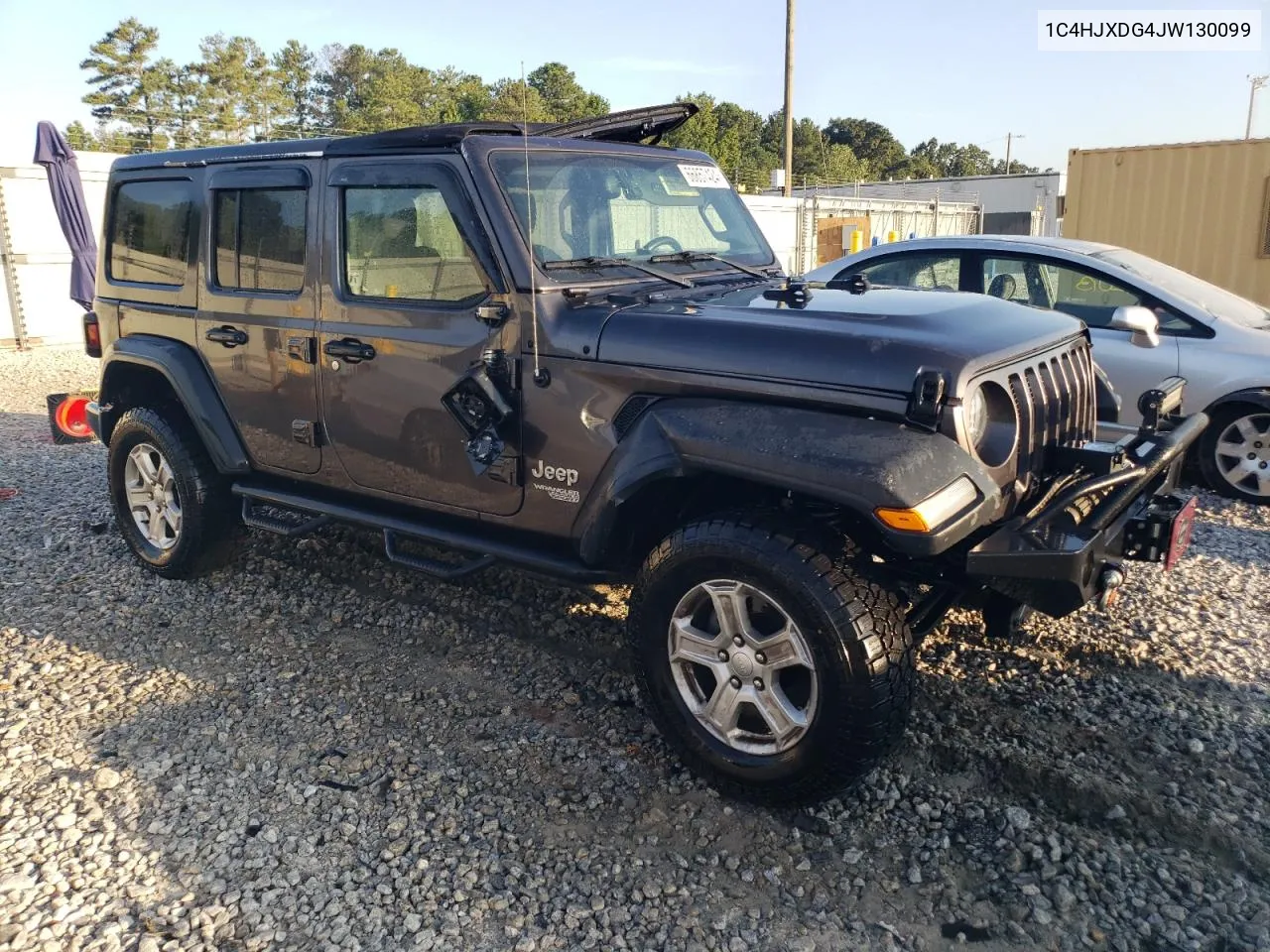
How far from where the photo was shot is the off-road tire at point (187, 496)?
4.94 meters

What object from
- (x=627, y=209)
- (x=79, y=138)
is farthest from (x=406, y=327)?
(x=79, y=138)

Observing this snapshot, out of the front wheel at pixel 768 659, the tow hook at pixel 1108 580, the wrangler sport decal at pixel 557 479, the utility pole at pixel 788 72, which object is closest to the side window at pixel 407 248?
the wrangler sport decal at pixel 557 479

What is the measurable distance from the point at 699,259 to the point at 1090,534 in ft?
6.63

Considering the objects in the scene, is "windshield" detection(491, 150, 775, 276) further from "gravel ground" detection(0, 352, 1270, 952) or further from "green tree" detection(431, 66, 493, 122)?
"green tree" detection(431, 66, 493, 122)

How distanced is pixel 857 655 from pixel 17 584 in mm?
4564

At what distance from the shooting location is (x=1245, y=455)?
6.23m

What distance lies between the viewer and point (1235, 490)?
20.6ft

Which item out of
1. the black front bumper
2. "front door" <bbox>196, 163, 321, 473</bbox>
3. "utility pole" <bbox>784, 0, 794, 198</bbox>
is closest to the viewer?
the black front bumper

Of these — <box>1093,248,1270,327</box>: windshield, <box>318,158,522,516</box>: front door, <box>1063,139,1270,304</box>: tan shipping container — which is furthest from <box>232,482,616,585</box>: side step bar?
<box>1063,139,1270,304</box>: tan shipping container

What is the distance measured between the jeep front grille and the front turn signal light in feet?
1.60

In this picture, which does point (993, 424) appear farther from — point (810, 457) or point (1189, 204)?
point (1189, 204)

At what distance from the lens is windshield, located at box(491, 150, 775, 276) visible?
375 centimetres

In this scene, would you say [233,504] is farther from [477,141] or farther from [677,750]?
[677,750]

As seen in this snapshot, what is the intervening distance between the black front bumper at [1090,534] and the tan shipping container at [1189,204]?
996 cm
